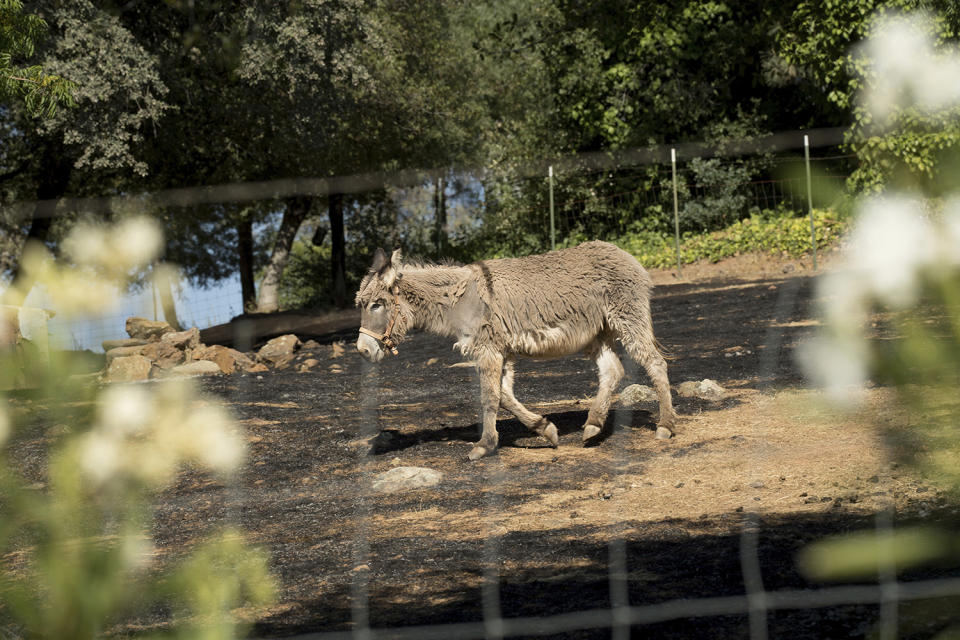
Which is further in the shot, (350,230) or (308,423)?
(350,230)

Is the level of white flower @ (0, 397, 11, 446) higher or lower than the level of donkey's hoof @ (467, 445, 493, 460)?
higher

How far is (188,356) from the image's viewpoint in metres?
16.1

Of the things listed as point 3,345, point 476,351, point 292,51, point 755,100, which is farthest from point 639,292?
point 755,100

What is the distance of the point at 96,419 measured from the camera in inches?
45.0

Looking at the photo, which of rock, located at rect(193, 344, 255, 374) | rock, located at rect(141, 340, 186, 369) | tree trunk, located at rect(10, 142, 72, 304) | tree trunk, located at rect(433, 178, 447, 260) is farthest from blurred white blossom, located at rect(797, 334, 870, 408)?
tree trunk, located at rect(433, 178, 447, 260)

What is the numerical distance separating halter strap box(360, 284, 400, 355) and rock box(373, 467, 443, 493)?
3.57 ft

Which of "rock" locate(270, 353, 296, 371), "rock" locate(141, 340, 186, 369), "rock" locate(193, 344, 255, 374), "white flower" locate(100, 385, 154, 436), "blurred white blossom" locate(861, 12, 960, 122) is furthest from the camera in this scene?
"rock" locate(270, 353, 296, 371)

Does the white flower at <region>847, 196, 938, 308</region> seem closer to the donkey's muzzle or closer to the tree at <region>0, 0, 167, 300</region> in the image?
the donkey's muzzle

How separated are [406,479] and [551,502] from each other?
56.0 inches

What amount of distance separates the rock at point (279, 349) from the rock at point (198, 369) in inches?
50.5

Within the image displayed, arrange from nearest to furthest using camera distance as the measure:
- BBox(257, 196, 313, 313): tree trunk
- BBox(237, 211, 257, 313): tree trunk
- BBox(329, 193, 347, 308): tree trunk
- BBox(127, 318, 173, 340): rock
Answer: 1. BBox(127, 318, 173, 340): rock
2. BBox(329, 193, 347, 308): tree trunk
3. BBox(257, 196, 313, 313): tree trunk
4. BBox(237, 211, 257, 313): tree trunk

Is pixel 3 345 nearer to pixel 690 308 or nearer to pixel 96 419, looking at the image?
pixel 96 419

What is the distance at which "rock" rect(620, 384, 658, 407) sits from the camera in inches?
425

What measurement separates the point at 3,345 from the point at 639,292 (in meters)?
8.26
